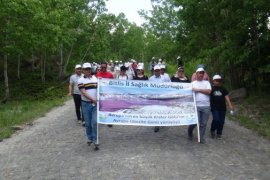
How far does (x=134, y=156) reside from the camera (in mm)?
9859

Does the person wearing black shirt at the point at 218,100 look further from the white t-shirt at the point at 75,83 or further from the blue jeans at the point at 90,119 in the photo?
the white t-shirt at the point at 75,83

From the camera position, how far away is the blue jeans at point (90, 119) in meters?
10.9

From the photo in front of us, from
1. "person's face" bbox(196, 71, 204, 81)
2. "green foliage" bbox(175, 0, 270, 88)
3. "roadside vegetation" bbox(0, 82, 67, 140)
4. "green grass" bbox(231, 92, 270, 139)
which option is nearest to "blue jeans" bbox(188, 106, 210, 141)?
"person's face" bbox(196, 71, 204, 81)

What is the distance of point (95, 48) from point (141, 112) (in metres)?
33.9

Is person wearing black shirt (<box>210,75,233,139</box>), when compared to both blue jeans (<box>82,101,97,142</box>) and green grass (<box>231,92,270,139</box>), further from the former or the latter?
blue jeans (<box>82,101,97,142</box>)

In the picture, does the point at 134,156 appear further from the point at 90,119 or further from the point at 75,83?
the point at 75,83

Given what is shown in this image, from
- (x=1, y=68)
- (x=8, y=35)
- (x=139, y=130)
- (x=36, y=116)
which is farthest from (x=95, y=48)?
(x=139, y=130)

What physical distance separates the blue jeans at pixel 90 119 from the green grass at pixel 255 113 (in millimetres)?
4859

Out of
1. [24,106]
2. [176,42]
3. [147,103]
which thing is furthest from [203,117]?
[176,42]

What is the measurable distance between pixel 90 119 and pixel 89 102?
40cm

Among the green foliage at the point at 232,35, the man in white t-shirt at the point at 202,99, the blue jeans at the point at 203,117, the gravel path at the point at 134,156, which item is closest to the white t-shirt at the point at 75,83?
the gravel path at the point at 134,156

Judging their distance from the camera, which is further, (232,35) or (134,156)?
(232,35)

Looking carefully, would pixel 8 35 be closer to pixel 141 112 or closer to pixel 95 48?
pixel 141 112

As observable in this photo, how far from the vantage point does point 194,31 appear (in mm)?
24078
